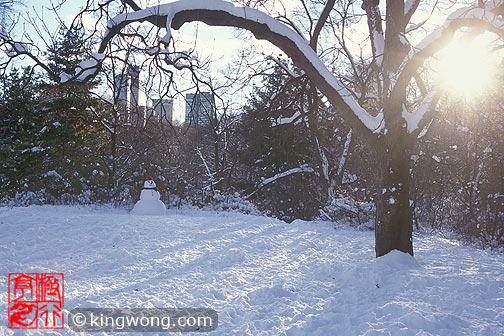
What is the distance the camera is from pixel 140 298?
3.66 meters

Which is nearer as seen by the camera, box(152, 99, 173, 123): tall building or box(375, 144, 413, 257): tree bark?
box(375, 144, 413, 257): tree bark

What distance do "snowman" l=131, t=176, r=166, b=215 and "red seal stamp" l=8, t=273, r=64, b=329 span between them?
5.62 m

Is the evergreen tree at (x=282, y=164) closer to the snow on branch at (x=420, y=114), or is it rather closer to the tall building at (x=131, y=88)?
the tall building at (x=131, y=88)

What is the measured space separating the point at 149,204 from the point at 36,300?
6876 mm

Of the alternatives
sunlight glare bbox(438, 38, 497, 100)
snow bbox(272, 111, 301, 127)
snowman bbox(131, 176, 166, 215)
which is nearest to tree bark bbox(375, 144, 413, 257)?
sunlight glare bbox(438, 38, 497, 100)

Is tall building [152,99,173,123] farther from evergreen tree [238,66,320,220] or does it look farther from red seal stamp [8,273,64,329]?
evergreen tree [238,66,320,220]

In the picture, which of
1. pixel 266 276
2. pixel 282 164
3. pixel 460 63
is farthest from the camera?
pixel 282 164

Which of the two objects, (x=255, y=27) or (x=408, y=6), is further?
(x=408, y=6)

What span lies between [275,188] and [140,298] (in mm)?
12202

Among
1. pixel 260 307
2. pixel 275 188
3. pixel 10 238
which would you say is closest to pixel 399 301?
pixel 260 307

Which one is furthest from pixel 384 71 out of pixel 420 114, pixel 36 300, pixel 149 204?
pixel 149 204

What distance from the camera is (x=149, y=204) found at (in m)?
10.1

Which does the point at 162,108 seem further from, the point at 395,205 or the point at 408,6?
the point at 408,6

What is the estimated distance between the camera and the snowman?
393 inches
